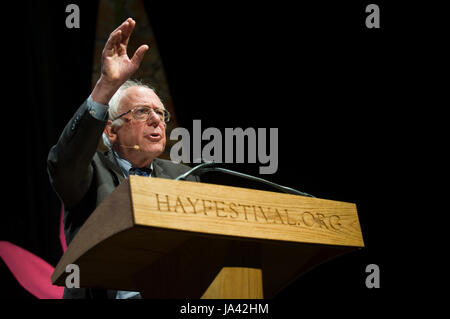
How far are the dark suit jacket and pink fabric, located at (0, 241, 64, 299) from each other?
1.00 meters

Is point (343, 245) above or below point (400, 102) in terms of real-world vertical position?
below

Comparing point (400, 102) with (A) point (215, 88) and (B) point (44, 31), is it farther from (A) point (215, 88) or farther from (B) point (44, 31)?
(B) point (44, 31)

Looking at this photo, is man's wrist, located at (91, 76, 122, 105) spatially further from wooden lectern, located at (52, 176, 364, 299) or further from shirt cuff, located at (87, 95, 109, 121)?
wooden lectern, located at (52, 176, 364, 299)

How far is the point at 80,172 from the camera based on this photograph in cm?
154

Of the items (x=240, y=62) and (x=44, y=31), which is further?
(x=240, y=62)

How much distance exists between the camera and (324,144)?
116 inches

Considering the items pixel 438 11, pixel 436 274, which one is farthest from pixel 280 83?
pixel 436 274

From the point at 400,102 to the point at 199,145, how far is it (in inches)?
44.1

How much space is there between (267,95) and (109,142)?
1.26m

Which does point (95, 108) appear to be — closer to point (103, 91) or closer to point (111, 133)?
point (103, 91)

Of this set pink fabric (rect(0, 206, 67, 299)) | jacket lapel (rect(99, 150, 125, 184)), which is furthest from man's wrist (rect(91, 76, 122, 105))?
pink fabric (rect(0, 206, 67, 299))

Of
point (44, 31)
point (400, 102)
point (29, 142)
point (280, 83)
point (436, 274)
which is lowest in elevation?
point (436, 274)

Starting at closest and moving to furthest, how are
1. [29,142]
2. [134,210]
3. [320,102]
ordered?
[134,210], [29,142], [320,102]

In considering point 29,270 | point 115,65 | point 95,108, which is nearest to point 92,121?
point 95,108
